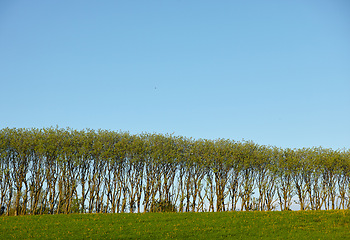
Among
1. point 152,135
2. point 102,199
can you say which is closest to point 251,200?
point 152,135

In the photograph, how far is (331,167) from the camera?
63875mm

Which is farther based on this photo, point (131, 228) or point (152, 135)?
point (152, 135)

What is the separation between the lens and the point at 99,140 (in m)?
59.5

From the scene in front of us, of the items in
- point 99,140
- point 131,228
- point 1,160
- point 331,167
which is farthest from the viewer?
point 331,167

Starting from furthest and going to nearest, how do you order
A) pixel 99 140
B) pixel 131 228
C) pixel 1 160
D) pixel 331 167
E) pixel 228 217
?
pixel 331 167
pixel 99 140
pixel 1 160
pixel 228 217
pixel 131 228

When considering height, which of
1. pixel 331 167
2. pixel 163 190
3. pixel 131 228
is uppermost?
pixel 331 167

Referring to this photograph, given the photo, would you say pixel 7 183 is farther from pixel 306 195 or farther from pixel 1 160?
pixel 306 195

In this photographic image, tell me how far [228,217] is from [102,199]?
2631 centimetres

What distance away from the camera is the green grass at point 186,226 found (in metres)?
32.6

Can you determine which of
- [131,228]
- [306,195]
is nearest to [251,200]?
[306,195]

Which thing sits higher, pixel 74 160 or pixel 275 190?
pixel 74 160

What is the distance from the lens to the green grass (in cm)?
3262

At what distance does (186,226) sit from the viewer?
35.9m

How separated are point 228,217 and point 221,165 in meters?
22.3
